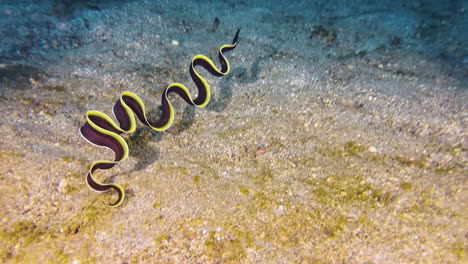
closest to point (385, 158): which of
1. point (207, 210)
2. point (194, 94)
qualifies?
point (207, 210)

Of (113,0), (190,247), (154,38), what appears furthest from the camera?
(113,0)

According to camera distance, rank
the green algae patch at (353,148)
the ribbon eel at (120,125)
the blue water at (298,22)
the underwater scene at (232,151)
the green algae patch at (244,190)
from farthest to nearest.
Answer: the blue water at (298,22), the green algae patch at (353,148), the green algae patch at (244,190), the ribbon eel at (120,125), the underwater scene at (232,151)

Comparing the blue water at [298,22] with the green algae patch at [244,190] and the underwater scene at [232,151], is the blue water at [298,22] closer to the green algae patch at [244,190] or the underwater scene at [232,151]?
the underwater scene at [232,151]

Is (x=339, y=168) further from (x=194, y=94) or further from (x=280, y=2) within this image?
(x=280, y=2)

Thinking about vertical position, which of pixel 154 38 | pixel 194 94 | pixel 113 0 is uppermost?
pixel 113 0

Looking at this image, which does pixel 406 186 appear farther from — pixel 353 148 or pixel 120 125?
pixel 120 125

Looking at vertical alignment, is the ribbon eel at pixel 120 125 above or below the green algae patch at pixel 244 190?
above

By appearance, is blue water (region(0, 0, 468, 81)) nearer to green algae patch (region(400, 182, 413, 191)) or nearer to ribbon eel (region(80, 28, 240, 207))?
ribbon eel (region(80, 28, 240, 207))

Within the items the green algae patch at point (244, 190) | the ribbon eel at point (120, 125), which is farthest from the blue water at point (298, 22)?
the green algae patch at point (244, 190)
